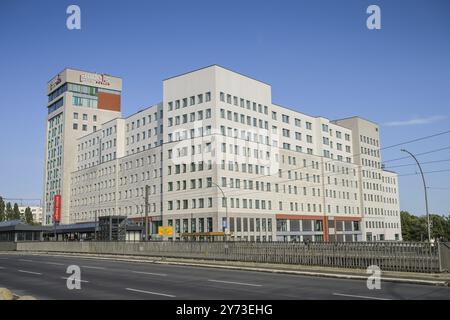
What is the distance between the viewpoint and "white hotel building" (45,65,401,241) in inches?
2832

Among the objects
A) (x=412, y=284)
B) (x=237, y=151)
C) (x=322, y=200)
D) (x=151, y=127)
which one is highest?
(x=151, y=127)

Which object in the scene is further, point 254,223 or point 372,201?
point 372,201

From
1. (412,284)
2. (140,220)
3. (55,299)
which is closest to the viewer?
(55,299)

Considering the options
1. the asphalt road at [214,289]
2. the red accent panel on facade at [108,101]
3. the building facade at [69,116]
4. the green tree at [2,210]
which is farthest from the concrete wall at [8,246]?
the green tree at [2,210]

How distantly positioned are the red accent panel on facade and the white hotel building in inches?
11.0

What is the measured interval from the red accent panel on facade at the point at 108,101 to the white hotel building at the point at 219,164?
0.92 ft

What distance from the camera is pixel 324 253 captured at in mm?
23688

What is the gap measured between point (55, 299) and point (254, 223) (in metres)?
62.6

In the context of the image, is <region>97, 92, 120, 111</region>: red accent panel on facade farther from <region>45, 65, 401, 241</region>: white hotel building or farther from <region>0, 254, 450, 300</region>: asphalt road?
<region>0, 254, 450, 300</region>: asphalt road

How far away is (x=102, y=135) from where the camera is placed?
330 feet

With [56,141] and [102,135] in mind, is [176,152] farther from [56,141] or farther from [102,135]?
[56,141]

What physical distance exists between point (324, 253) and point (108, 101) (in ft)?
333

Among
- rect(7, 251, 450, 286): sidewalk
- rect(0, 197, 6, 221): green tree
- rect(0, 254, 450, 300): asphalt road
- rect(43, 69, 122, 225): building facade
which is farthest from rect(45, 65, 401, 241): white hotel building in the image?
rect(0, 254, 450, 300): asphalt road
